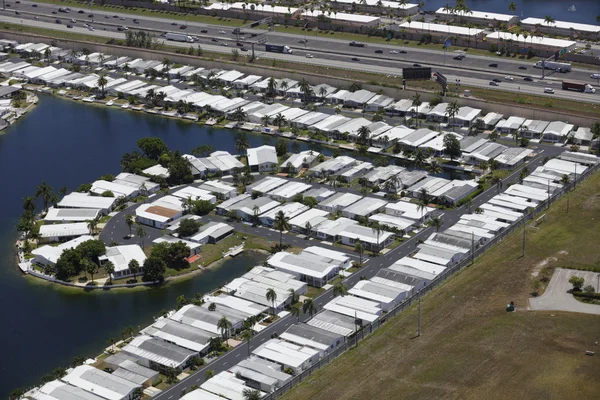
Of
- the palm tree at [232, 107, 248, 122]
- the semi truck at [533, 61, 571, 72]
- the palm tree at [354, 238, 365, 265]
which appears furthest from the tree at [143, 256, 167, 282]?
the semi truck at [533, 61, 571, 72]

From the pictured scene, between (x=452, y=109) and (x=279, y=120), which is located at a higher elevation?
(x=452, y=109)

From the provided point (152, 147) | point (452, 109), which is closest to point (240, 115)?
point (152, 147)

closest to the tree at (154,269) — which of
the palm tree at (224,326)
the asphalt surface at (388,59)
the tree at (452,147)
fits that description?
the palm tree at (224,326)

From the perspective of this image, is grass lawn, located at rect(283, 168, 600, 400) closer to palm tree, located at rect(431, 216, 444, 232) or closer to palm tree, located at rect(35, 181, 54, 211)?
palm tree, located at rect(431, 216, 444, 232)

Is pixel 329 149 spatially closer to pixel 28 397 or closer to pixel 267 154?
pixel 267 154

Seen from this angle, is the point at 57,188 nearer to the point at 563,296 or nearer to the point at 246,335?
the point at 246,335

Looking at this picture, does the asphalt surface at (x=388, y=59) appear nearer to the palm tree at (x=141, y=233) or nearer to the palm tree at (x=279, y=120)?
the palm tree at (x=279, y=120)
